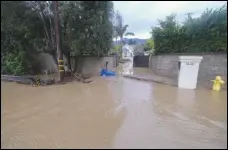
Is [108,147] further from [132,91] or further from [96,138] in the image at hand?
[132,91]

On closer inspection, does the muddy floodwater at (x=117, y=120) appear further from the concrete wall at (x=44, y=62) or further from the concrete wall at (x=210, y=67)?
the concrete wall at (x=44, y=62)

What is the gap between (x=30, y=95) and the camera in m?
5.75

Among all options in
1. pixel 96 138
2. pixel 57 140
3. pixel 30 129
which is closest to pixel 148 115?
pixel 96 138

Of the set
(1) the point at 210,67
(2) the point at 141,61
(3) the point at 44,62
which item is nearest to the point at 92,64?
(3) the point at 44,62

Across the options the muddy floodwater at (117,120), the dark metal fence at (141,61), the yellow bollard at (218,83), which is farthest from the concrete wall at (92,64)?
the yellow bollard at (218,83)

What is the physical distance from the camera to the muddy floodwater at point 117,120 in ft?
9.17

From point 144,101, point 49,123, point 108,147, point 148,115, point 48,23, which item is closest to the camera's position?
point 108,147

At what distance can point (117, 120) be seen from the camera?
11.9ft

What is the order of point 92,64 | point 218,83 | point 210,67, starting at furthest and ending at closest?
point 92,64 → point 210,67 → point 218,83

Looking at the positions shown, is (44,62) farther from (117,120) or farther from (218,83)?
(218,83)

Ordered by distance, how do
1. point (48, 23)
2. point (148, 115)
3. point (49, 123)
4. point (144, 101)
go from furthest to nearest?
point (48, 23), point (144, 101), point (148, 115), point (49, 123)

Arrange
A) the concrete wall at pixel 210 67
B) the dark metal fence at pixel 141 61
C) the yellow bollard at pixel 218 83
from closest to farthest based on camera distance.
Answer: the yellow bollard at pixel 218 83
the concrete wall at pixel 210 67
the dark metal fence at pixel 141 61

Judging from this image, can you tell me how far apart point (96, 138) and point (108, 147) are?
12.1 inches

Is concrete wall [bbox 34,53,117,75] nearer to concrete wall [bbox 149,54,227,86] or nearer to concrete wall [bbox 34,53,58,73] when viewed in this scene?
concrete wall [bbox 34,53,58,73]
